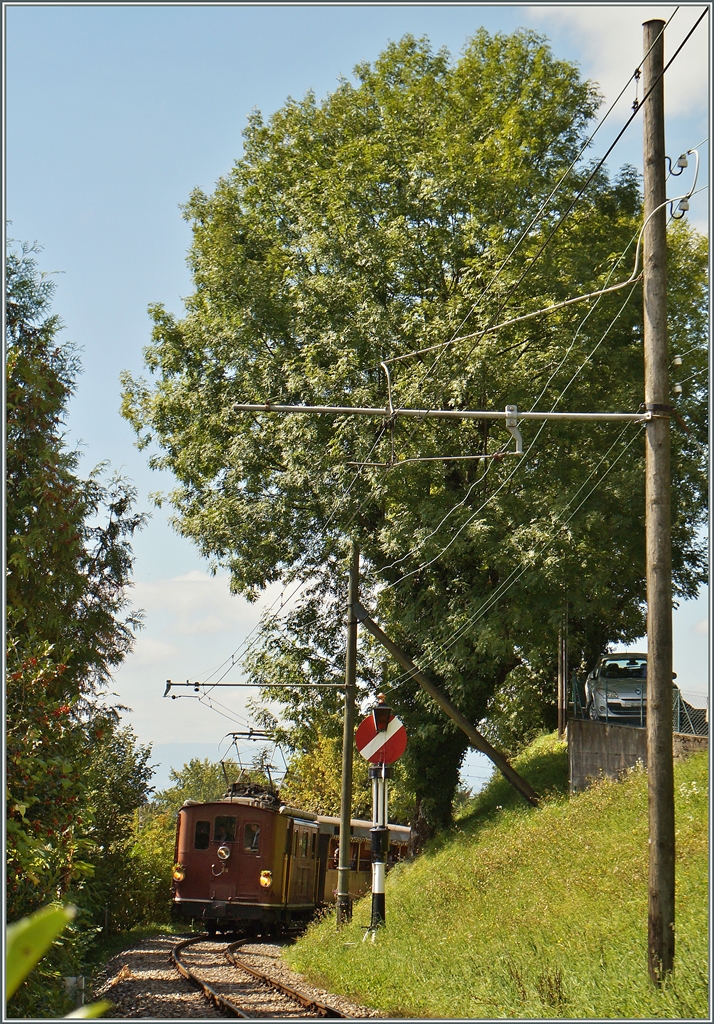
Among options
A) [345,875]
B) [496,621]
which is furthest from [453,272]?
[345,875]

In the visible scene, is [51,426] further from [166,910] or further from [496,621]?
[166,910]

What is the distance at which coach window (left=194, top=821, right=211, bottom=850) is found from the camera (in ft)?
76.0

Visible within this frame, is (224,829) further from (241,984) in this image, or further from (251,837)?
(241,984)

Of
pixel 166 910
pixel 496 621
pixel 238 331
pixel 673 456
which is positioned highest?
pixel 238 331

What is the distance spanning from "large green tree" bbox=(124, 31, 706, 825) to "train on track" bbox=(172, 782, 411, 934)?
2652 mm

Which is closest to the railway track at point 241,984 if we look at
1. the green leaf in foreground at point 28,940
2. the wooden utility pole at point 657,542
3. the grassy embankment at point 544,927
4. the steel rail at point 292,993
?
the steel rail at point 292,993

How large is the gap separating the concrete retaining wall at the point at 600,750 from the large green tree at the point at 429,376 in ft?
5.93

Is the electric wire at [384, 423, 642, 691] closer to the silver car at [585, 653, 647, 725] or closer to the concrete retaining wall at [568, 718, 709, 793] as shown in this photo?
the concrete retaining wall at [568, 718, 709, 793]

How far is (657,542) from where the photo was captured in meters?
9.37

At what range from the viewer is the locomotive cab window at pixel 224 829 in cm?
2317

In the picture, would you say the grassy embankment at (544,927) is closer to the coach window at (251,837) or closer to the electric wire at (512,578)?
the coach window at (251,837)

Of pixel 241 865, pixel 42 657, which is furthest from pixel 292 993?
pixel 241 865

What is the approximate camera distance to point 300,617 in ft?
84.6

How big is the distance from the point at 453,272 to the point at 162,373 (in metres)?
9.19
